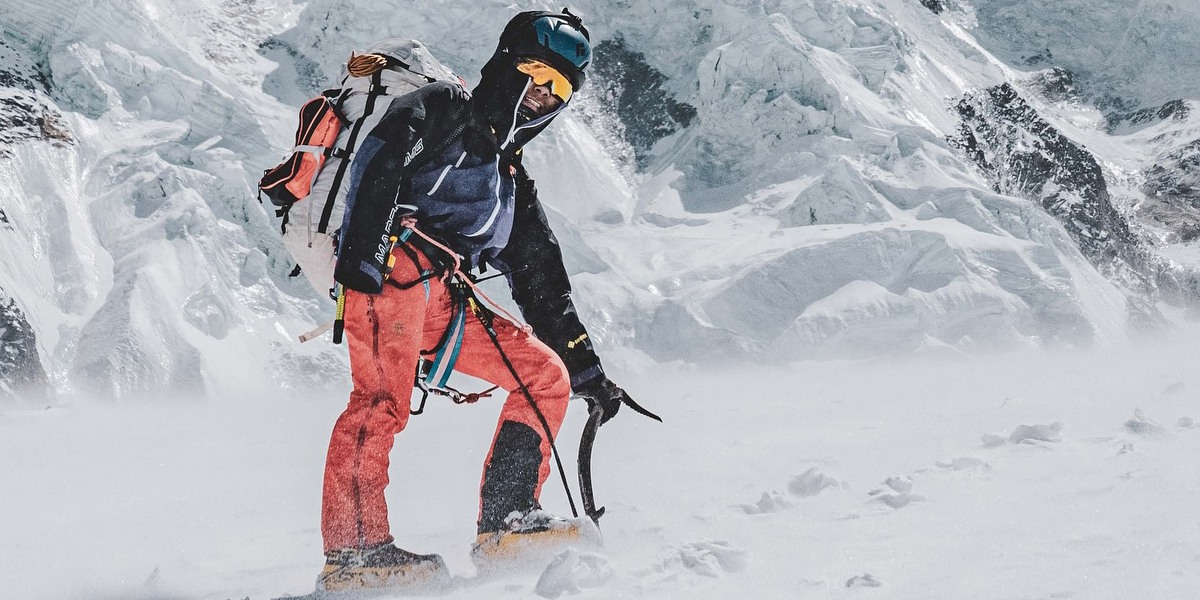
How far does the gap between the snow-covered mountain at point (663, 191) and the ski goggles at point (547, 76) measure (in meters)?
8.50

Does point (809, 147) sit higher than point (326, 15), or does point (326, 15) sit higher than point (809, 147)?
point (326, 15)

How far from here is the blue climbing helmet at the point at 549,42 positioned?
270cm

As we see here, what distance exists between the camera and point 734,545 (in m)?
2.30

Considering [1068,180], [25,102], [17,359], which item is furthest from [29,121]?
[1068,180]

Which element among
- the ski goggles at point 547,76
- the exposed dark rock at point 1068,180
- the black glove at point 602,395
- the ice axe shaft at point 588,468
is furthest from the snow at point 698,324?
the ski goggles at point 547,76

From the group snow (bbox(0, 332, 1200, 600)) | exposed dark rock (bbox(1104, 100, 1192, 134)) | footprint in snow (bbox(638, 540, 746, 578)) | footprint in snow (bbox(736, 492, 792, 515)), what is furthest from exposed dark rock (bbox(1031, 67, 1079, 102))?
footprint in snow (bbox(638, 540, 746, 578))

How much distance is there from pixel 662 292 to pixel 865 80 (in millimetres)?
6397

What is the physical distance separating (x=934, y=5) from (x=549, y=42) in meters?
21.1

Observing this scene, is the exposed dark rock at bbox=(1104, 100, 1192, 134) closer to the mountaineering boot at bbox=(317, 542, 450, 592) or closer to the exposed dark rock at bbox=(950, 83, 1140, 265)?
the exposed dark rock at bbox=(950, 83, 1140, 265)

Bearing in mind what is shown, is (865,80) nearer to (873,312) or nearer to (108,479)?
(873,312)

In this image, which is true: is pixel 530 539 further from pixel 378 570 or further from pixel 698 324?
pixel 698 324

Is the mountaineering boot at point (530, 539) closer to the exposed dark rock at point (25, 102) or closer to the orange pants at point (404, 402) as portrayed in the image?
the orange pants at point (404, 402)

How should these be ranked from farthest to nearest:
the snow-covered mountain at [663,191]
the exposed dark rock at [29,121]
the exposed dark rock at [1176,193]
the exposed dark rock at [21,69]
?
the exposed dark rock at [1176,193]
the exposed dark rock at [21,69]
the exposed dark rock at [29,121]
the snow-covered mountain at [663,191]

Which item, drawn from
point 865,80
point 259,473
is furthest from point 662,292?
point 259,473
